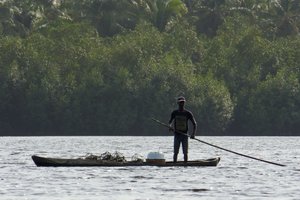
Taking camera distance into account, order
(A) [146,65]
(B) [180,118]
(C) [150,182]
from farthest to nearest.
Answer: (A) [146,65] → (B) [180,118] → (C) [150,182]

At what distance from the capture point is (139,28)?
129750 millimetres

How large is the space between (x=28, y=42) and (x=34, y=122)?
29.7 ft

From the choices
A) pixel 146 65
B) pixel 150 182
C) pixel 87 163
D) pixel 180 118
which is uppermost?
pixel 146 65

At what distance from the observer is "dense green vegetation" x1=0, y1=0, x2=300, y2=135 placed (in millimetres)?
121438

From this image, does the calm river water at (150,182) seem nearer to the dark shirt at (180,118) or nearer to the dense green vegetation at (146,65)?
the dark shirt at (180,118)

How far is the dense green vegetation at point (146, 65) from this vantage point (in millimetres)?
121438

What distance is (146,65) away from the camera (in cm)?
12619

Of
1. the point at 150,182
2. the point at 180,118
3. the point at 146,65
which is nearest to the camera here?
the point at 150,182

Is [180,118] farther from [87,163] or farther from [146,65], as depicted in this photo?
[146,65]

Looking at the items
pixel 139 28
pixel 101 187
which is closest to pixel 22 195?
pixel 101 187

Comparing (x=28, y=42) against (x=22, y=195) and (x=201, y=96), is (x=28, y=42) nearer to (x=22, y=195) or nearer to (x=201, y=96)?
(x=201, y=96)

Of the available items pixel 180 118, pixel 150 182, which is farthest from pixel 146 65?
pixel 150 182

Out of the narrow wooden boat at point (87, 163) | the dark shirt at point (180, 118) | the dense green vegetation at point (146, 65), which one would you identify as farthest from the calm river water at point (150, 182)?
the dense green vegetation at point (146, 65)

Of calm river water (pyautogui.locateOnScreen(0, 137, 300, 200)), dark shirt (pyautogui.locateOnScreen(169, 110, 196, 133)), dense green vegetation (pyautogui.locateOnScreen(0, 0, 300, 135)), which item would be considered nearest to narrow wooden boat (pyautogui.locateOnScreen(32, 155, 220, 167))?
calm river water (pyautogui.locateOnScreen(0, 137, 300, 200))
